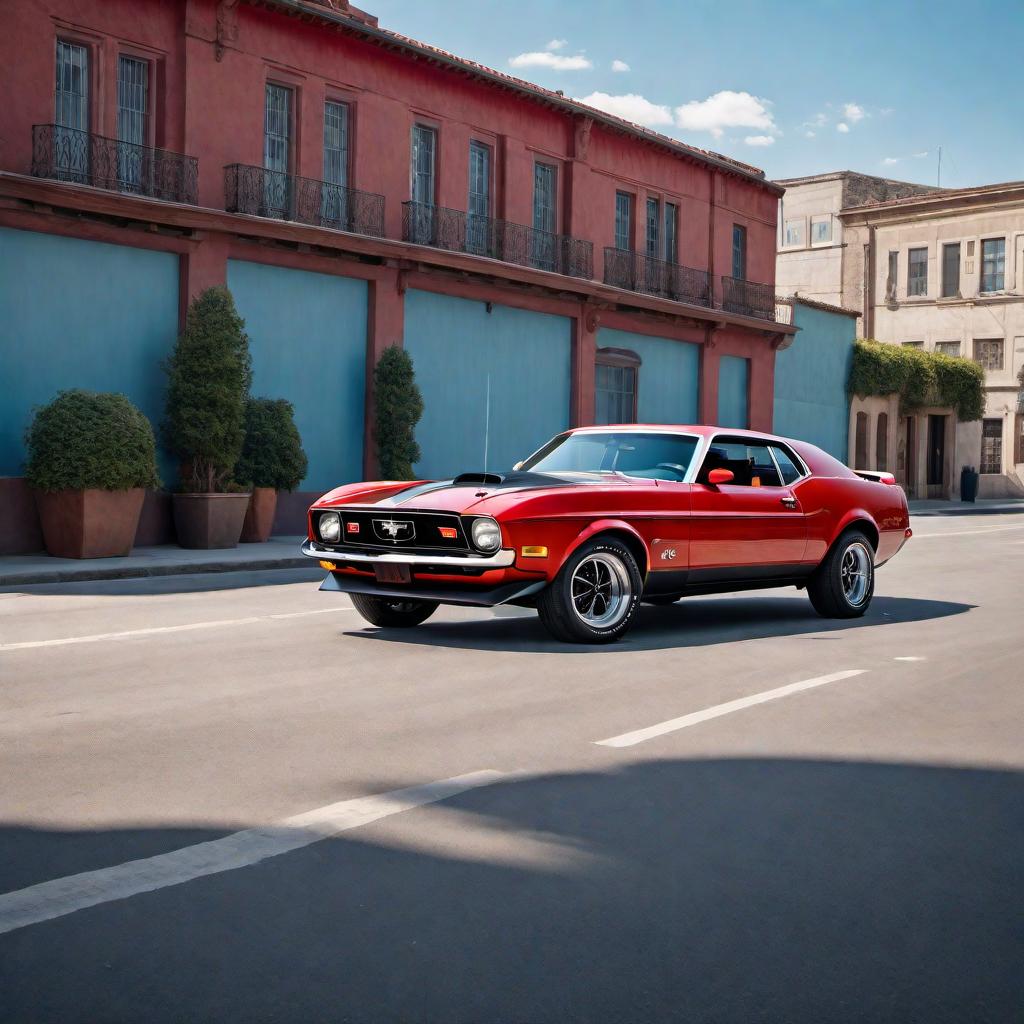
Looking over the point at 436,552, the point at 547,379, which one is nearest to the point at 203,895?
the point at 436,552

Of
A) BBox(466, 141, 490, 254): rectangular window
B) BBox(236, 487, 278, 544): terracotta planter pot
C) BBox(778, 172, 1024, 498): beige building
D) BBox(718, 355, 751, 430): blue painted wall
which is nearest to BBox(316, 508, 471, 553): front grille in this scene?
BBox(236, 487, 278, 544): terracotta planter pot

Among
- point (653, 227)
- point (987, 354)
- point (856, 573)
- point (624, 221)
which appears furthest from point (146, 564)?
point (987, 354)

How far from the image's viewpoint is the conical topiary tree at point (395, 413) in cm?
2397

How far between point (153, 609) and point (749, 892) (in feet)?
28.0

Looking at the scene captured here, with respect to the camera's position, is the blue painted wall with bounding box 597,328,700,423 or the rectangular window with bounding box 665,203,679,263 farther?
the rectangular window with bounding box 665,203,679,263

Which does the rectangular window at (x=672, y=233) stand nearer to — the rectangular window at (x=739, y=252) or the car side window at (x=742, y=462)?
the rectangular window at (x=739, y=252)

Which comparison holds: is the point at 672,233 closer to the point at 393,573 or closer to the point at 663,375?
the point at 663,375

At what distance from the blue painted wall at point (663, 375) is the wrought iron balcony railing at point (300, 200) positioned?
769 centimetres

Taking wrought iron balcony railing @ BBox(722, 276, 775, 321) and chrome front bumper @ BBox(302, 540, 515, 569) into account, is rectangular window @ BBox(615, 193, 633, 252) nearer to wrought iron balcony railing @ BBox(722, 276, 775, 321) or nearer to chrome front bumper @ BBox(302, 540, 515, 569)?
wrought iron balcony railing @ BBox(722, 276, 775, 321)

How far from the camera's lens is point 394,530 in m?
9.67

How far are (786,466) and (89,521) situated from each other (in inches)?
348

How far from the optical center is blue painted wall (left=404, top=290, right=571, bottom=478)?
84.7 ft

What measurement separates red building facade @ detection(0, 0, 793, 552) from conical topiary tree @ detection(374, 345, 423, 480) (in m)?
0.41

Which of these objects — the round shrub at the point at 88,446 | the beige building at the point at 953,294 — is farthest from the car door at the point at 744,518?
the beige building at the point at 953,294
